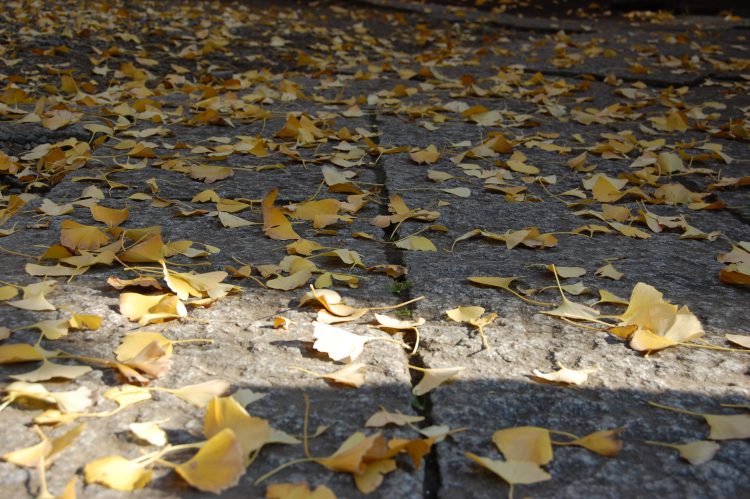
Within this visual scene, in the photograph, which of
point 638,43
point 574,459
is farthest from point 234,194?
point 638,43

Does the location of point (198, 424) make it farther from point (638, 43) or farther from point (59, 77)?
point (638, 43)

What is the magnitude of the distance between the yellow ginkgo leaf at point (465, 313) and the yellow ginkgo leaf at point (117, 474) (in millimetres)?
522

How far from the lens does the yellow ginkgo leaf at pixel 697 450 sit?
2.65ft

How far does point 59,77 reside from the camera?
3195 millimetres

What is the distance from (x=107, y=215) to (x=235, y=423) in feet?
2.54

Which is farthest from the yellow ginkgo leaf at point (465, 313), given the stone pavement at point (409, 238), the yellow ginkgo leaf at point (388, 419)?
the yellow ginkgo leaf at point (388, 419)

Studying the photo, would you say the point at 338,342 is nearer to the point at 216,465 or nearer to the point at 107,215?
the point at 216,465

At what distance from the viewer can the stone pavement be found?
0.83 m

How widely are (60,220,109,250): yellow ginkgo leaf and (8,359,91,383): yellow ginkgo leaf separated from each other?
43 cm

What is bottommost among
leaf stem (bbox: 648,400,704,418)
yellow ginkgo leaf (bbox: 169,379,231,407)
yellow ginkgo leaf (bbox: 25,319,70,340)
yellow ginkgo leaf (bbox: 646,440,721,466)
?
yellow ginkgo leaf (bbox: 25,319,70,340)

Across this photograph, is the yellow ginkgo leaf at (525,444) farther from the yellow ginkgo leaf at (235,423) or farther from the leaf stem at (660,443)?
the yellow ginkgo leaf at (235,423)

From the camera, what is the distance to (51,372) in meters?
0.90

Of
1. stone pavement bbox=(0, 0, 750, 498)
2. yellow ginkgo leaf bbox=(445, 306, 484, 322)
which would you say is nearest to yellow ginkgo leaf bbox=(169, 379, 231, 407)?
stone pavement bbox=(0, 0, 750, 498)

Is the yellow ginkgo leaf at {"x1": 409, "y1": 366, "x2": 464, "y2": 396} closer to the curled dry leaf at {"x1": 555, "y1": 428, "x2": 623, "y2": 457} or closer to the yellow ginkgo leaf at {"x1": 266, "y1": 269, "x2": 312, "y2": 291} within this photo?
the curled dry leaf at {"x1": 555, "y1": 428, "x2": 623, "y2": 457}
